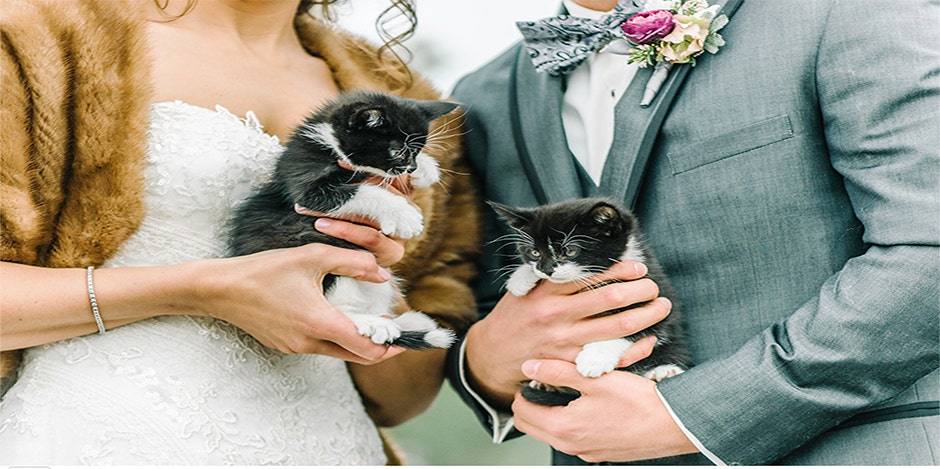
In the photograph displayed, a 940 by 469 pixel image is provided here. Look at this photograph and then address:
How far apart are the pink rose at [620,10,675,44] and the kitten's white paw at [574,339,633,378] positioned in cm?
77

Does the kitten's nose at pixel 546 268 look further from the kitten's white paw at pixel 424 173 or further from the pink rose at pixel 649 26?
the pink rose at pixel 649 26

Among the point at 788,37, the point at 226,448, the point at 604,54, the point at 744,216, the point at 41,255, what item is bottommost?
the point at 226,448

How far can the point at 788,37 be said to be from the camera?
71.1 inches

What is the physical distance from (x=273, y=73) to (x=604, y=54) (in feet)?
3.16

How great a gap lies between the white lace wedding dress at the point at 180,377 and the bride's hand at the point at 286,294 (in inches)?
6.6

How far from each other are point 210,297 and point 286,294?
18cm

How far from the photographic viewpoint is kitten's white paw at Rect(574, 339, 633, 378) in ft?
6.08

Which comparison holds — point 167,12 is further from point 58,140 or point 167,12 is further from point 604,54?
point 604,54

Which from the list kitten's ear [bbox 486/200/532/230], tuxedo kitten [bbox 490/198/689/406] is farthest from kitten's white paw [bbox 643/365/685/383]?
kitten's ear [bbox 486/200/532/230]

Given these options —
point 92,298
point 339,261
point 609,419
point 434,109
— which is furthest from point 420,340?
point 92,298

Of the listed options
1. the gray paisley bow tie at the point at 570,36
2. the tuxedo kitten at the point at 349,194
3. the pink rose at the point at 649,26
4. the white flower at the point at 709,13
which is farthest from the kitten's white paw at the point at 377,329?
the white flower at the point at 709,13

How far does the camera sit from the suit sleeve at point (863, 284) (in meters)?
1.63

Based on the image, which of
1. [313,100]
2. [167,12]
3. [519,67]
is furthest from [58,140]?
[519,67]

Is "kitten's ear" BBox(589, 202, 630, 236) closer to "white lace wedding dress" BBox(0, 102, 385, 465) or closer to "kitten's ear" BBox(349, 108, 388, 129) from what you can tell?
"kitten's ear" BBox(349, 108, 388, 129)
